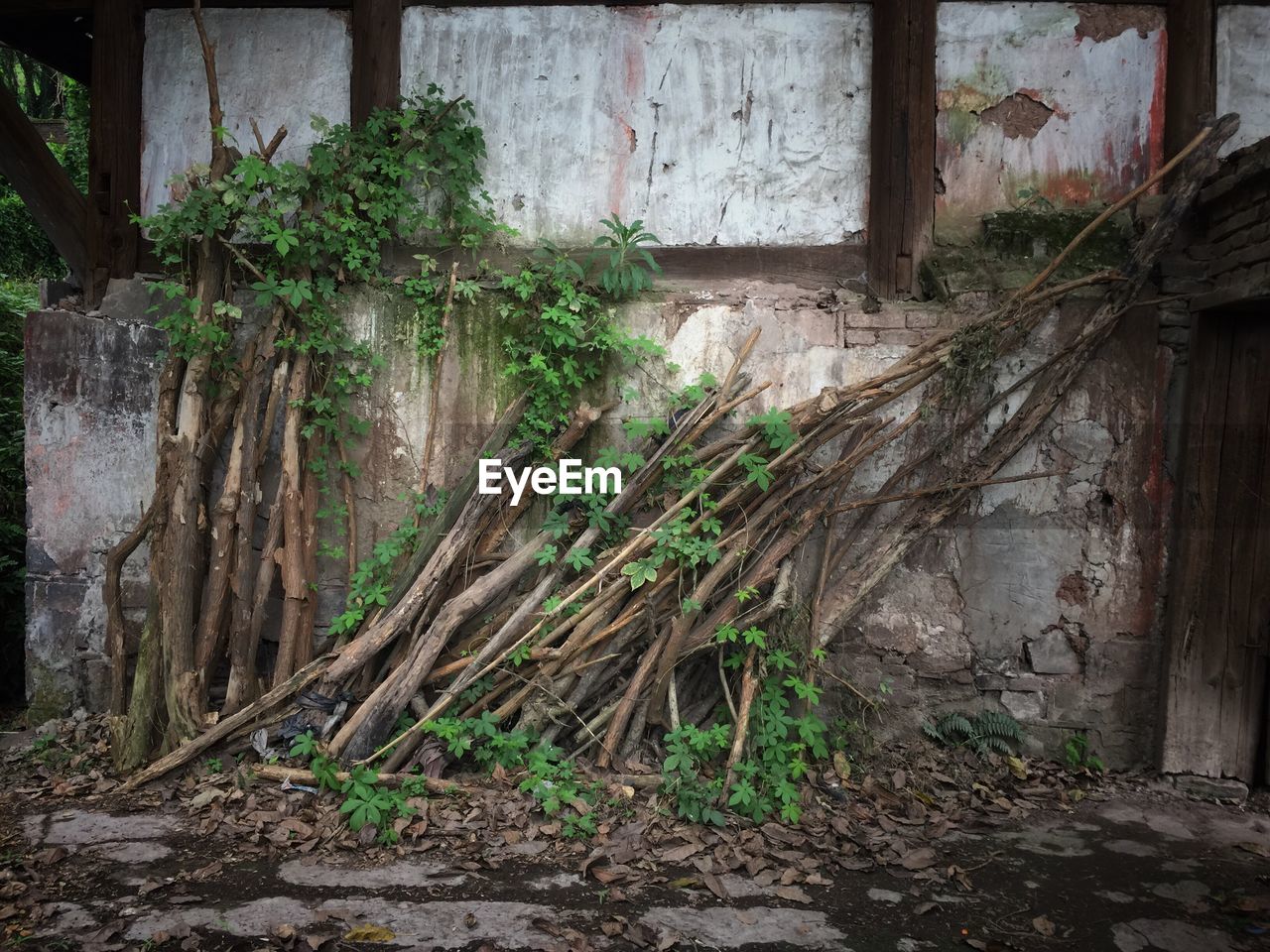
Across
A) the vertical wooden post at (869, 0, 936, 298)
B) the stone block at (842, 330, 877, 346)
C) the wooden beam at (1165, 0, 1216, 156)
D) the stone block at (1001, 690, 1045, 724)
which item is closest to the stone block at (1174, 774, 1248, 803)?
the stone block at (1001, 690, 1045, 724)

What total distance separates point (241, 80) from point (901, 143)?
365cm

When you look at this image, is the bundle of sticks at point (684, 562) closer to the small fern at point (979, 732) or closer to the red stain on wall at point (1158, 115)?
the red stain on wall at point (1158, 115)

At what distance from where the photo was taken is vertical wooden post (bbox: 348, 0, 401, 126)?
14.5 feet

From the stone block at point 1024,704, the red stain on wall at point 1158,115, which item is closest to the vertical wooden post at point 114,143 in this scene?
the stone block at point 1024,704

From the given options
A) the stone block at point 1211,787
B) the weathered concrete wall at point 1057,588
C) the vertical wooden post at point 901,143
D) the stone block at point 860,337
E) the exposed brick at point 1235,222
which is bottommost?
the stone block at point 1211,787

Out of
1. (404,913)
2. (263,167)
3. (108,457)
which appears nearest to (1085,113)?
(263,167)

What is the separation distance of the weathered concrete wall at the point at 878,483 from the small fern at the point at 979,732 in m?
0.09

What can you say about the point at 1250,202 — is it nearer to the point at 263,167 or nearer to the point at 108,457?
the point at 263,167

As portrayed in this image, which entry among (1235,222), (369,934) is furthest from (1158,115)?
(369,934)

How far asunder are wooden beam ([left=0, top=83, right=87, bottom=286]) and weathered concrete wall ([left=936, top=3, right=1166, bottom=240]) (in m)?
4.84

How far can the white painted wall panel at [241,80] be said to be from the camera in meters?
4.54

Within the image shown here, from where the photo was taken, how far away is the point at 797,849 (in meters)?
3.42

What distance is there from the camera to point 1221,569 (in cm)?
409

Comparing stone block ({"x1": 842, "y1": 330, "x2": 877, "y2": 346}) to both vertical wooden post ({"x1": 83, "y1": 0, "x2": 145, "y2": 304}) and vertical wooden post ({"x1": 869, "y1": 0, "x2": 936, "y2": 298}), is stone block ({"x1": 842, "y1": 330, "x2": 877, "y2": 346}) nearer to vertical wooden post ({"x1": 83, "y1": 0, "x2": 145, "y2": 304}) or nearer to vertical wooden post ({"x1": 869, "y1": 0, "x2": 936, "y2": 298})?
vertical wooden post ({"x1": 869, "y1": 0, "x2": 936, "y2": 298})
